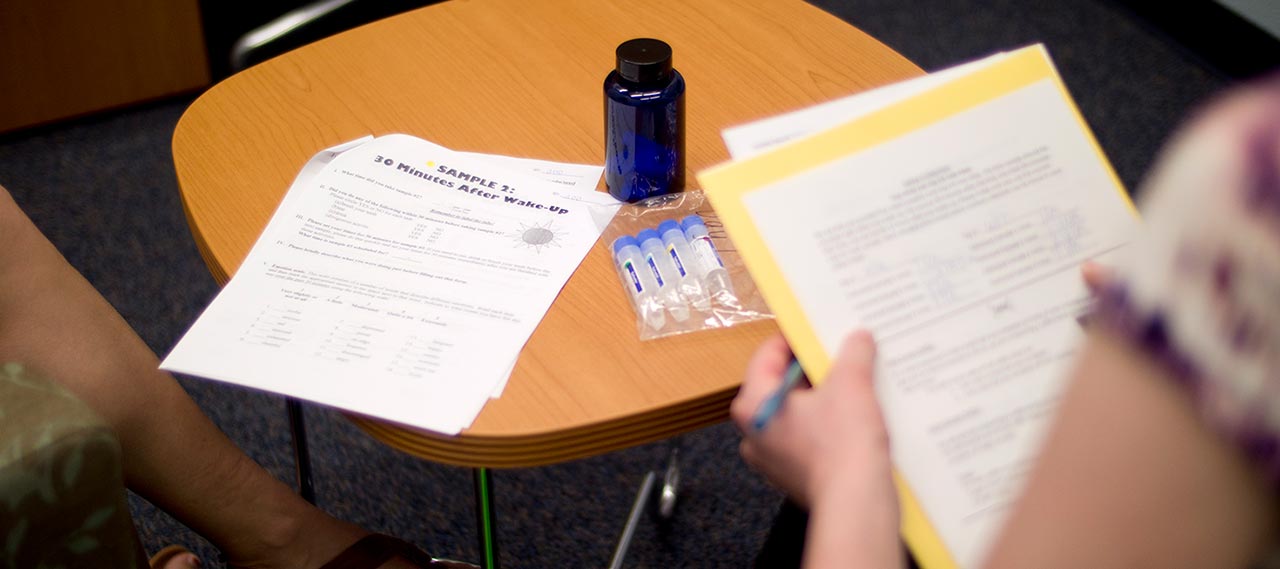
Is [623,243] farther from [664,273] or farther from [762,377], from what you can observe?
[762,377]

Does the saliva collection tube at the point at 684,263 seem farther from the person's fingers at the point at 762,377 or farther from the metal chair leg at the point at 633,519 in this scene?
the metal chair leg at the point at 633,519

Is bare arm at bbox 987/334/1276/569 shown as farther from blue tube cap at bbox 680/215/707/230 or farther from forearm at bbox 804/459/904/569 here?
blue tube cap at bbox 680/215/707/230

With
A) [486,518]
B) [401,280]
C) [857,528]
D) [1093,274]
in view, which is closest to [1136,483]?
[857,528]

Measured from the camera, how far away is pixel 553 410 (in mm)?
738

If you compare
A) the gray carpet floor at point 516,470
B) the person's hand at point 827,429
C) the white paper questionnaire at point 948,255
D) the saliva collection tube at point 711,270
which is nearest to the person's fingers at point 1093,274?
the white paper questionnaire at point 948,255

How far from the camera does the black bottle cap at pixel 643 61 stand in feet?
2.66

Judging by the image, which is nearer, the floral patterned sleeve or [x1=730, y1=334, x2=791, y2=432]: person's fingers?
the floral patterned sleeve

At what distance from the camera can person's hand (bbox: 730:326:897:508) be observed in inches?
23.7

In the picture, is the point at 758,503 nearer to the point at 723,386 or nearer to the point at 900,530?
the point at 723,386

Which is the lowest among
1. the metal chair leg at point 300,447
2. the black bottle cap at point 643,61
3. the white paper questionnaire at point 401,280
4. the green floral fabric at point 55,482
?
the metal chair leg at point 300,447

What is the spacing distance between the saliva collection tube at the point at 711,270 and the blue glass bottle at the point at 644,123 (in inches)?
3.0

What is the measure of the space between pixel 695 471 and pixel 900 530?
0.92 m

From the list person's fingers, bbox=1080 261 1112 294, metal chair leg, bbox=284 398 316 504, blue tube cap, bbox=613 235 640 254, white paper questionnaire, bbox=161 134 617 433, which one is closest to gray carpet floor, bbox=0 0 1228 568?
metal chair leg, bbox=284 398 316 504

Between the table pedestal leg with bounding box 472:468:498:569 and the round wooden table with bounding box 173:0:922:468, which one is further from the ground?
the round wooden table with bounding box 173:0:922:468
